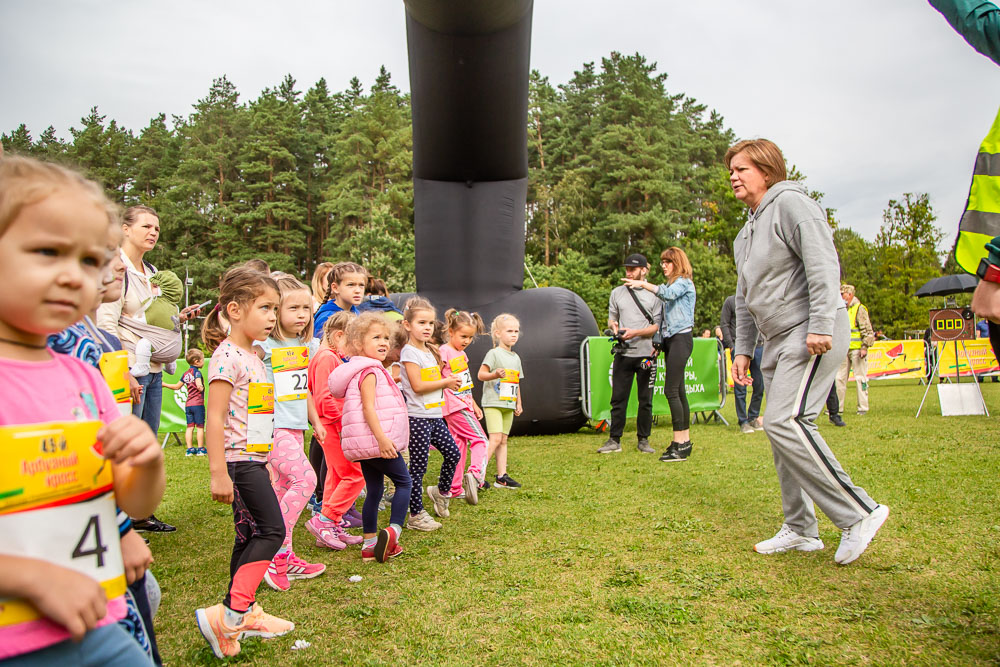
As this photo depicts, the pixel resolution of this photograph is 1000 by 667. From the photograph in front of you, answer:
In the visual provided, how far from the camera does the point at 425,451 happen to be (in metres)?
4.65

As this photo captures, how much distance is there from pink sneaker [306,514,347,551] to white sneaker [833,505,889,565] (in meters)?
2.75

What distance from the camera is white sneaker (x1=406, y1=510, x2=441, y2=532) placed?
175 inches

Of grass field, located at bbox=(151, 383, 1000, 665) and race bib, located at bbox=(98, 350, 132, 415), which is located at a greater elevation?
race bib, located at bbox=(98, 350, 132, 415)

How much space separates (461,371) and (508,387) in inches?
25.2

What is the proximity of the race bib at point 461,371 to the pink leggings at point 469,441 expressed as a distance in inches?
7.6

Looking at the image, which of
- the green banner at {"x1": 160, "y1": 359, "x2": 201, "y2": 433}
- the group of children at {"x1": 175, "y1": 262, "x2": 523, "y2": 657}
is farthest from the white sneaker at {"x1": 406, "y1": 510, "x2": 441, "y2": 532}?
the green banner at {"x1": 160, "y1": 359, "x2": 201, "y2": 433}

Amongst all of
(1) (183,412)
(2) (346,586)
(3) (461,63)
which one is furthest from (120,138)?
(2) (346,586)

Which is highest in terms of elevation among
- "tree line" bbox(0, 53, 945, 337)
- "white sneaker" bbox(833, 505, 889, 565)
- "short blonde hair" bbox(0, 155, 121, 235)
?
"tree line" bbox(0, 53, 945, 337)

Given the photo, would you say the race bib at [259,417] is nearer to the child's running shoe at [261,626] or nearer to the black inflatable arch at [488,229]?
the child's running shoe at [261,626]

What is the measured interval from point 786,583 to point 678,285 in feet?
15.1

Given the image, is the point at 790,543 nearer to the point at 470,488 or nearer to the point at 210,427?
the point at 470,488

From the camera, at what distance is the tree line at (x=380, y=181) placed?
39.3m

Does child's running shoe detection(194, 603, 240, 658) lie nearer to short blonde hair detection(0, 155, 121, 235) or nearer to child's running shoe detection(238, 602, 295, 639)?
child's running shoe detection(238, 602, 295, 639)

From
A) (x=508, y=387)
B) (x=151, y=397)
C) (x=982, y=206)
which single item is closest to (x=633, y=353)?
(x=508, y=387)
